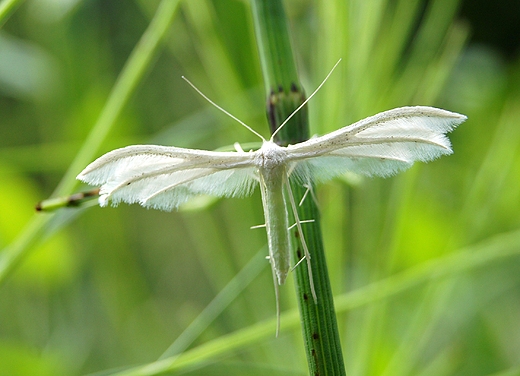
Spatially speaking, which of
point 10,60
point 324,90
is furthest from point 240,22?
point 10,60

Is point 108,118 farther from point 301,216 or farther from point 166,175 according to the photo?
point 301,216

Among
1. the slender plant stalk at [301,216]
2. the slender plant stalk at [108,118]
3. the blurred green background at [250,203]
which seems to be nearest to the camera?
the slender plant stalk at [301,216]

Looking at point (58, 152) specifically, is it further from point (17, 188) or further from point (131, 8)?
point (131, 8)

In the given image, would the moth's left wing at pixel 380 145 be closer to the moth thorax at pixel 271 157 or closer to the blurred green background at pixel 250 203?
the moth thorax at pixel 271 157

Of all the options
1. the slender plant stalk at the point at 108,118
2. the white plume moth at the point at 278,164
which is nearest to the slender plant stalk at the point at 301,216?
the white plume moth at the point at 278,164

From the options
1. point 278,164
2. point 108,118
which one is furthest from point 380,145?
point 108,118

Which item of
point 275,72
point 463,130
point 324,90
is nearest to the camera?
point 275,72

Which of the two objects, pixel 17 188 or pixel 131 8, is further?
pixel 131 8
